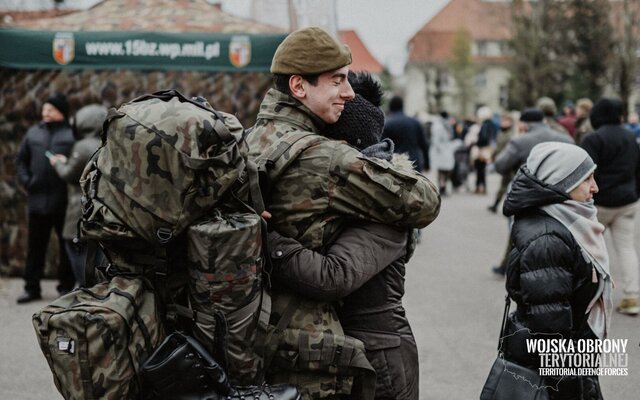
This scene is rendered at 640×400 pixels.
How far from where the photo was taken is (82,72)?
8.14 meters

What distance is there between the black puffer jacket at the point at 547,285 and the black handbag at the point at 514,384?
0.04 meters

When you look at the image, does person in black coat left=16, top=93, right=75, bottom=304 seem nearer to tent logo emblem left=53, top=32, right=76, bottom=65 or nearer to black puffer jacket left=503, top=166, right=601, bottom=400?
tent logo emblem left=53, top=32, right=76, bottom=65

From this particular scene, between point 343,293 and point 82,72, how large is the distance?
647cm

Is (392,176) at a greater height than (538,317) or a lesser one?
greater

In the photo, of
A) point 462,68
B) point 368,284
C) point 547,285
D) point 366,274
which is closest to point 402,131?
point 547,285

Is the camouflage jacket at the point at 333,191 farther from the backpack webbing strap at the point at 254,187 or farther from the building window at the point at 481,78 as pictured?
the building window at the point at 481,78

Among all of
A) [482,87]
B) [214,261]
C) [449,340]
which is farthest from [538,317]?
[482,87]

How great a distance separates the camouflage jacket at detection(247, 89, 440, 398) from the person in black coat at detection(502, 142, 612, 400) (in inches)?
41.8

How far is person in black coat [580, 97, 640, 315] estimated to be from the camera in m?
7.04

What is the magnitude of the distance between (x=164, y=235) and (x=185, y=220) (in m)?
0.07

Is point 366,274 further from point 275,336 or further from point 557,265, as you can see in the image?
point 557,265

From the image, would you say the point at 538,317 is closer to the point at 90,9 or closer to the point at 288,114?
the point at 288,114

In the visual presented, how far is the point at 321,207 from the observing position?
8.12ft

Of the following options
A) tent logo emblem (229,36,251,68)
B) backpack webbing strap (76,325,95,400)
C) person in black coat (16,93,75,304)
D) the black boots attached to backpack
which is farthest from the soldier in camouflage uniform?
tent logo emblem (229,36,251,68)
